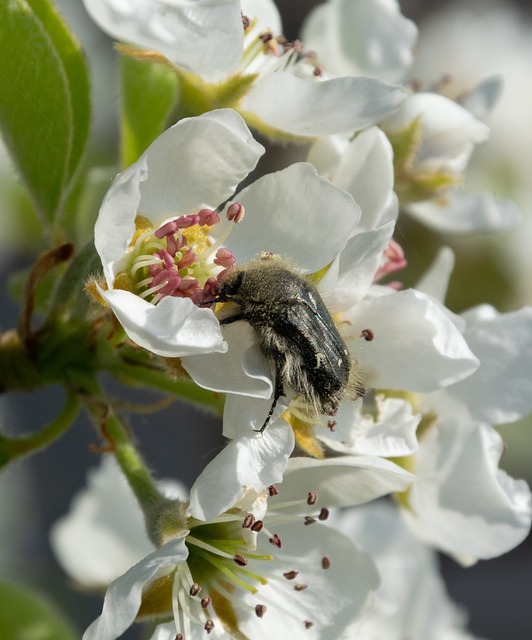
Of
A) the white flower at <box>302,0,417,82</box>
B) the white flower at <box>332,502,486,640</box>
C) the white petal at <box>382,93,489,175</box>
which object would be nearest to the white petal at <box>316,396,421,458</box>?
the white petal at <box>382,93,489,175</box>

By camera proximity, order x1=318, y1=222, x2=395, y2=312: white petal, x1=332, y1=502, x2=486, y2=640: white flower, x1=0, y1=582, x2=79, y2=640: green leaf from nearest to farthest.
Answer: x1=318, y1=222, x2=395, y2=312: white petal → x1=0, y1=582, x2=79, y2=640: green leaf → x1=332, y1=502, x2=486, y2=640: white flower

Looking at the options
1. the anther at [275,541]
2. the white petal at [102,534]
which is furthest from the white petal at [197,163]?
the white petal at [102,534]

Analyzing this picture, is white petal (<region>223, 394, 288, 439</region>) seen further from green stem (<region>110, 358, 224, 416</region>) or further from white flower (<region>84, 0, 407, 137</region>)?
white flower (<region>84, 0, 407, 137</region>)

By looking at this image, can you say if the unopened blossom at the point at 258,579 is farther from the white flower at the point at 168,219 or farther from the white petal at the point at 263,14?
the white petal at the point at 263,14

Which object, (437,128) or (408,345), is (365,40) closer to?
(437,128)

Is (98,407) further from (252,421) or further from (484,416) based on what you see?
(484,416)

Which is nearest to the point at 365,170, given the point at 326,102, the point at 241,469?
the point at 326,102

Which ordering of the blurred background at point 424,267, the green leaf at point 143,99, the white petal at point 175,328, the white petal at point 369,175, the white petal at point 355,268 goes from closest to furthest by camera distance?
the white petal at point 175,328 < the white petal at point 355,268 < the white petal at point 369,175 < the green leaf at point 143,99 < the blurred background at point 424,267
